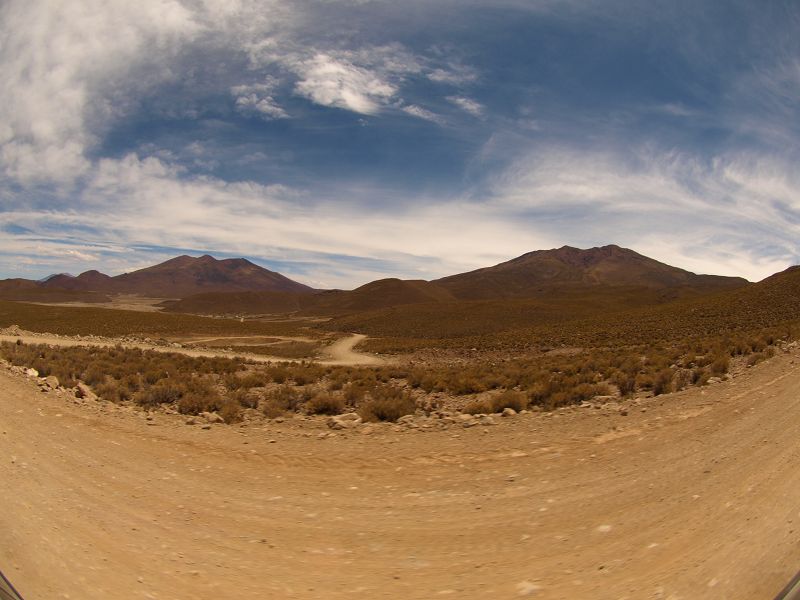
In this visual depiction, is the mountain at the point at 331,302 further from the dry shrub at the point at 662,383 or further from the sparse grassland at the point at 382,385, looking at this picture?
the dry shrub at the point at 662,383

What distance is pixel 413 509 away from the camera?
18.0ft

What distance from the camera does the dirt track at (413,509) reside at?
12.7 feet

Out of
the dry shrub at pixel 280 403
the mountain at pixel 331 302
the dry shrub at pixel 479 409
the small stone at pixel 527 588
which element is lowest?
the dry shrub at pixel 280 403

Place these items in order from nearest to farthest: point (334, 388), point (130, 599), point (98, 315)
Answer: point (130, 599)
point (334, 388)
point (98, 315)

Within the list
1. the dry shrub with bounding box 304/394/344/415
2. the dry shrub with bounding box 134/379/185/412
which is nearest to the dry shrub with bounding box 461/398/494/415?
the dry shrub with bounding box 304/394/344/415

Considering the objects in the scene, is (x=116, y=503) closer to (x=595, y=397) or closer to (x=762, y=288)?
(x=595, y=397)

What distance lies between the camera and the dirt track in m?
3.88

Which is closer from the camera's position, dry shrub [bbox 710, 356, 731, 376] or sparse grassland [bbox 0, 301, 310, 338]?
dry shrub [bbox 710, 356, 731, 376]

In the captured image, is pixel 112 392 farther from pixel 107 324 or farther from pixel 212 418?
pixel 107 324

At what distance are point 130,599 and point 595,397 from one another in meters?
10.6

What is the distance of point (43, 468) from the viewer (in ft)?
21.3

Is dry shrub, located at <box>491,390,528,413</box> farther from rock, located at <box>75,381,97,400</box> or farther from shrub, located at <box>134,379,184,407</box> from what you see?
rock, located at <box>75,381,97,400</box>

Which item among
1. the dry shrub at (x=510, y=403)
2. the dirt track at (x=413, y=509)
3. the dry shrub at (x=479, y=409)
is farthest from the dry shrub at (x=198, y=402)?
the dry shrub at (x=510, y=403)

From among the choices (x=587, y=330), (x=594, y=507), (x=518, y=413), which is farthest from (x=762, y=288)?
(x=594, y=507)
